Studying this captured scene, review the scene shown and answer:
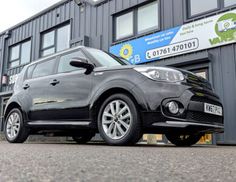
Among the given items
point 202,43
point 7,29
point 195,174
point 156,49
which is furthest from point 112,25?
point 195,174

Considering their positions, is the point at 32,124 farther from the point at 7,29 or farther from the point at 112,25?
the point at 7,29

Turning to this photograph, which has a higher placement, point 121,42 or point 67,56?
point 121,42

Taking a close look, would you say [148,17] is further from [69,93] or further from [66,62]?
[69,93]

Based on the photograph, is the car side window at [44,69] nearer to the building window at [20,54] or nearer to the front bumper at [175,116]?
the front bumper at [175,116]

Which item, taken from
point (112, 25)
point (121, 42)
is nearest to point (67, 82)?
point (121, 42)

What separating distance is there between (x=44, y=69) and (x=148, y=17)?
5394mm

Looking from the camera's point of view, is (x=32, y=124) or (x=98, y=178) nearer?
(x=98, y=178)

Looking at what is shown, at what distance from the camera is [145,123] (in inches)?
159

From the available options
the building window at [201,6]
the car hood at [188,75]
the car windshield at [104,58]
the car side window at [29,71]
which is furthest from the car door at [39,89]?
the building window at [201,6]

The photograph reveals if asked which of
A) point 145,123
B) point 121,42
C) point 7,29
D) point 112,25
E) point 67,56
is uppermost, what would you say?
point 7,29

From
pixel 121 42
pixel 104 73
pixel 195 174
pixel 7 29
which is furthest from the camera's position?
pixel 7 29

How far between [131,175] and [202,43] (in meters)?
7.37

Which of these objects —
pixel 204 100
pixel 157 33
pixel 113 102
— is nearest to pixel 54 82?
pixel 113 102

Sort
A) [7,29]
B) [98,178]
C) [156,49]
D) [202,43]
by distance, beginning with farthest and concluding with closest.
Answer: [7,29]
[156,49]
[202,43]
[98,178]
